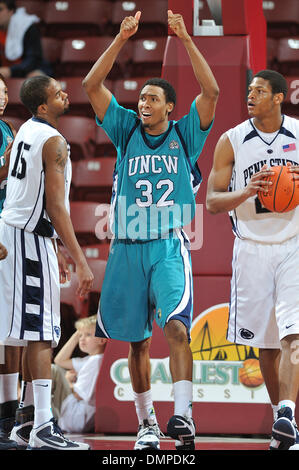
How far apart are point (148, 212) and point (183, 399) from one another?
3.63 feet

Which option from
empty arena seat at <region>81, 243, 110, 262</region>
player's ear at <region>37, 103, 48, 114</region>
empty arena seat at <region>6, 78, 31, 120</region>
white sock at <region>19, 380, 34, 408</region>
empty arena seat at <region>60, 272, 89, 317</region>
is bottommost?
white sock at <region>19, 380, 34, 408</region>

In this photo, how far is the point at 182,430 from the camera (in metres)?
3.69

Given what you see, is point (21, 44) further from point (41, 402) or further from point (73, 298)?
point (41, 402)

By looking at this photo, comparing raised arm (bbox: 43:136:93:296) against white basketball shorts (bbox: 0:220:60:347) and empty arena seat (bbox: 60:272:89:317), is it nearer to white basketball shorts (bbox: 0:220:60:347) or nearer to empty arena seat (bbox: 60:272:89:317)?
white basketball shorts (bbox: 0:220:60:347)

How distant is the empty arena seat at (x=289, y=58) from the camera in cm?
950

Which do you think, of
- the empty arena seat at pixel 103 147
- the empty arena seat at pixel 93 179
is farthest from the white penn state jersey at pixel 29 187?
the empty arena seat at pixel 103 147

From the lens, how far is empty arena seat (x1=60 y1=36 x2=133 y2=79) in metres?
9.99

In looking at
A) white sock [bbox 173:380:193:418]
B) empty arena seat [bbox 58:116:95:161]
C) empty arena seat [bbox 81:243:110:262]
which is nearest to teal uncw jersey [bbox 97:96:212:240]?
white sock [bbox 173:380:193:418]

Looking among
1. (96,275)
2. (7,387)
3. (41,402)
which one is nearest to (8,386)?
(7,387)

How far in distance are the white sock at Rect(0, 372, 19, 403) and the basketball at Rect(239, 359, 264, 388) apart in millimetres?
1674

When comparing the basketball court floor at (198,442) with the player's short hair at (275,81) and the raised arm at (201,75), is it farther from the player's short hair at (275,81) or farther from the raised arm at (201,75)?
the player's short hair at (275,81)
